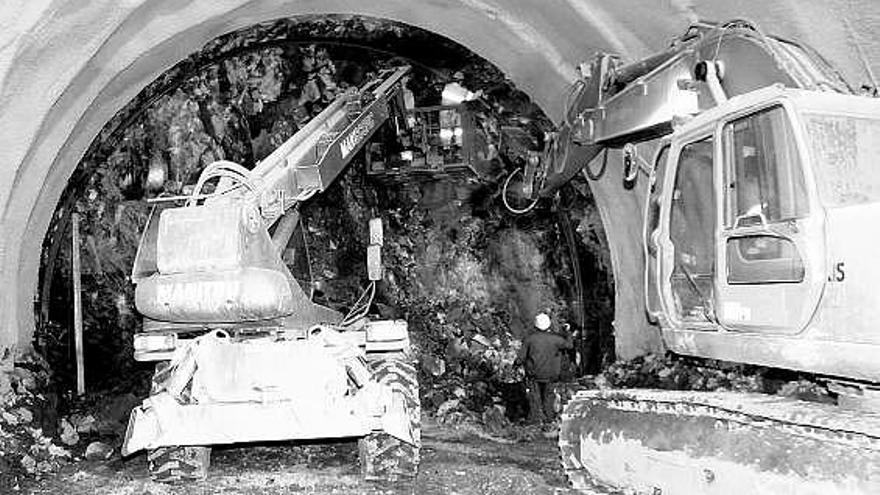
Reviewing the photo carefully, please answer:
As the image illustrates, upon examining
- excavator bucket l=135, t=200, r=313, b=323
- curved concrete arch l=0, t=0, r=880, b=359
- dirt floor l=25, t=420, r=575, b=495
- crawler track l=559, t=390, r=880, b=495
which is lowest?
dirt floor l=25, t=420, r=575, b=495

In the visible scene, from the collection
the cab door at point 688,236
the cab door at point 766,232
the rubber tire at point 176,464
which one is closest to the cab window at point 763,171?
the cab door at point 766,232

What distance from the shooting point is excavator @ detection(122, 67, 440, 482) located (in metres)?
6.96

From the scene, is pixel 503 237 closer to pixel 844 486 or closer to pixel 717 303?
pixel 717 303

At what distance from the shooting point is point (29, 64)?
6.62m

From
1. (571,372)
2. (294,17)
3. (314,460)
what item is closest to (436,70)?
(294,17)

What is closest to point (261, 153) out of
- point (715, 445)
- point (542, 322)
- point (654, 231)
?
point (542, 322)

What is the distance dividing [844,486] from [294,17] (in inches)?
302

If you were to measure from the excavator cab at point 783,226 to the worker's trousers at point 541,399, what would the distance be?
4333 mm

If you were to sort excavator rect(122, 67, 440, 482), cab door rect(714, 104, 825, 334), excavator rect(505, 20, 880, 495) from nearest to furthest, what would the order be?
1. excavator rect(505, 20, 880, 495)
2. cab door rect(714, 104, 825, 334)
3. excavator rect(122, 67, 440, 482)

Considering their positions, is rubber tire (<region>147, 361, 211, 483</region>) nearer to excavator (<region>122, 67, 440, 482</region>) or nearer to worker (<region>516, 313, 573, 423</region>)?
excavator (<region>122, 67, 440, 482</region>)

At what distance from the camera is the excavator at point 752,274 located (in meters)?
4.30

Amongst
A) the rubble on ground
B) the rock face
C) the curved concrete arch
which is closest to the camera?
the curved concrete arch

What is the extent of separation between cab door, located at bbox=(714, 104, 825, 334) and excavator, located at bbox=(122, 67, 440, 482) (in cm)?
272

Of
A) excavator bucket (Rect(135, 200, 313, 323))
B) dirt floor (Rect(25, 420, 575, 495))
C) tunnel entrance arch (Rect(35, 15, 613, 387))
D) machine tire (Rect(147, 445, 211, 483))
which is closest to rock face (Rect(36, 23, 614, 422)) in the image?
tunnel entrance arch (Rect(35, 15, 613, 387))
